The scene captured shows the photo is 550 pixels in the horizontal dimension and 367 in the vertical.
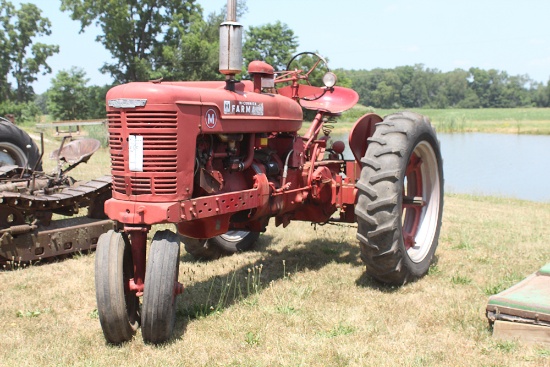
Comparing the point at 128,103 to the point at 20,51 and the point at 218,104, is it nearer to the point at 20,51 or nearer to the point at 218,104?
the point at 218,104

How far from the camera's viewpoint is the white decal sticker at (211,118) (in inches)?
162

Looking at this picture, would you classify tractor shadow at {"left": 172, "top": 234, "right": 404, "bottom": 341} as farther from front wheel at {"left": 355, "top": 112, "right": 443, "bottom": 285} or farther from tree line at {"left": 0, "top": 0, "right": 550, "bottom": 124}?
tree line at {"left": 0, "top": 0, "right": 550, "bottom": 124}

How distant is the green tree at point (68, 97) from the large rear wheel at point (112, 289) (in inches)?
1857

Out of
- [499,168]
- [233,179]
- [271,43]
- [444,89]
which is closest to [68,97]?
[271,43]

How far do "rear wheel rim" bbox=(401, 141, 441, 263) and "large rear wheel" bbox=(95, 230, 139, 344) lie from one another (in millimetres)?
2925

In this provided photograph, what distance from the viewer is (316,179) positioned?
5.45 m

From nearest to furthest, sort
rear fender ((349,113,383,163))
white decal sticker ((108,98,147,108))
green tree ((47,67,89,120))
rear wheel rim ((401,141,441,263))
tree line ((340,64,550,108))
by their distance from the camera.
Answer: white decal sticker ((108,98,147,108))
rear fender ((349,113,383,163))
rear wheel rim ((401,141,441,263))
green tree ((47,67,89,120))
tree line ((340,64,550,108))

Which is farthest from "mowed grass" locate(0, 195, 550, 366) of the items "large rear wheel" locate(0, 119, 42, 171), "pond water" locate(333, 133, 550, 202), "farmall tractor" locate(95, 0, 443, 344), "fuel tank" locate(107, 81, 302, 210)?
"pond water" locate(333, 133, 550, 202)

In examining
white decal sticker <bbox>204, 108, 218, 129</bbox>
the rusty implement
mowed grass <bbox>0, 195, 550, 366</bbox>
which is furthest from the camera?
the rusty implement

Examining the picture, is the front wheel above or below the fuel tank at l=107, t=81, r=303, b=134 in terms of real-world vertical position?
below

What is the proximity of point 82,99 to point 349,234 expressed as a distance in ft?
148

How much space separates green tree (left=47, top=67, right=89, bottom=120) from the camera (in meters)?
48.5

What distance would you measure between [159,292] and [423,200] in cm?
302

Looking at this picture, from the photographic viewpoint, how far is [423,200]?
19.0 ft
